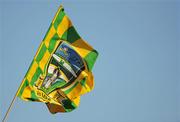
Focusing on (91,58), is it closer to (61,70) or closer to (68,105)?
(61,70)

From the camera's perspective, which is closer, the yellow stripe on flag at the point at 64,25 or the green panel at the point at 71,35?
the yellow stripe on flag at the point at 64,25

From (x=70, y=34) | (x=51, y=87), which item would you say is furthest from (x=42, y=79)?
(x=70, y=34)

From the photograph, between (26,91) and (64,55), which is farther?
(64,55)

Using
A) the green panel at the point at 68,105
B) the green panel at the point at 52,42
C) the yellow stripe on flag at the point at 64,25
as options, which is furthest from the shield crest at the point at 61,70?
the yellow stripe on flag at the point at 64,25

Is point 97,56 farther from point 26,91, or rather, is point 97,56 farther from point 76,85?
point 26,91

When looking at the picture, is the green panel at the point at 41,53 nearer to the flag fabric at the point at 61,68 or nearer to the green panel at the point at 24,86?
the flag fabric at the point at 61,68

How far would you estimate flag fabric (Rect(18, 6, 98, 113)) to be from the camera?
2336 centimetres

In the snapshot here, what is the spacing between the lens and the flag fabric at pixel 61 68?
920 inches

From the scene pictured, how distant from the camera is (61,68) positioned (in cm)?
2428

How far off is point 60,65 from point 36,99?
1.99 m

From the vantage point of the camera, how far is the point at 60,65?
2428 centimetres

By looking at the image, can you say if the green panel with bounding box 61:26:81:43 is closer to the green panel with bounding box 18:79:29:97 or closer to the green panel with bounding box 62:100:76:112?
the green panel with bounding box 62:100:76:112

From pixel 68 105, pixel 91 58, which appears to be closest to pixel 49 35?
pixel 91 58

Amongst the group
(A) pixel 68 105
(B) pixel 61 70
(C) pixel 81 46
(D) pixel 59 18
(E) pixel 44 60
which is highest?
(D) pixel 59 18
